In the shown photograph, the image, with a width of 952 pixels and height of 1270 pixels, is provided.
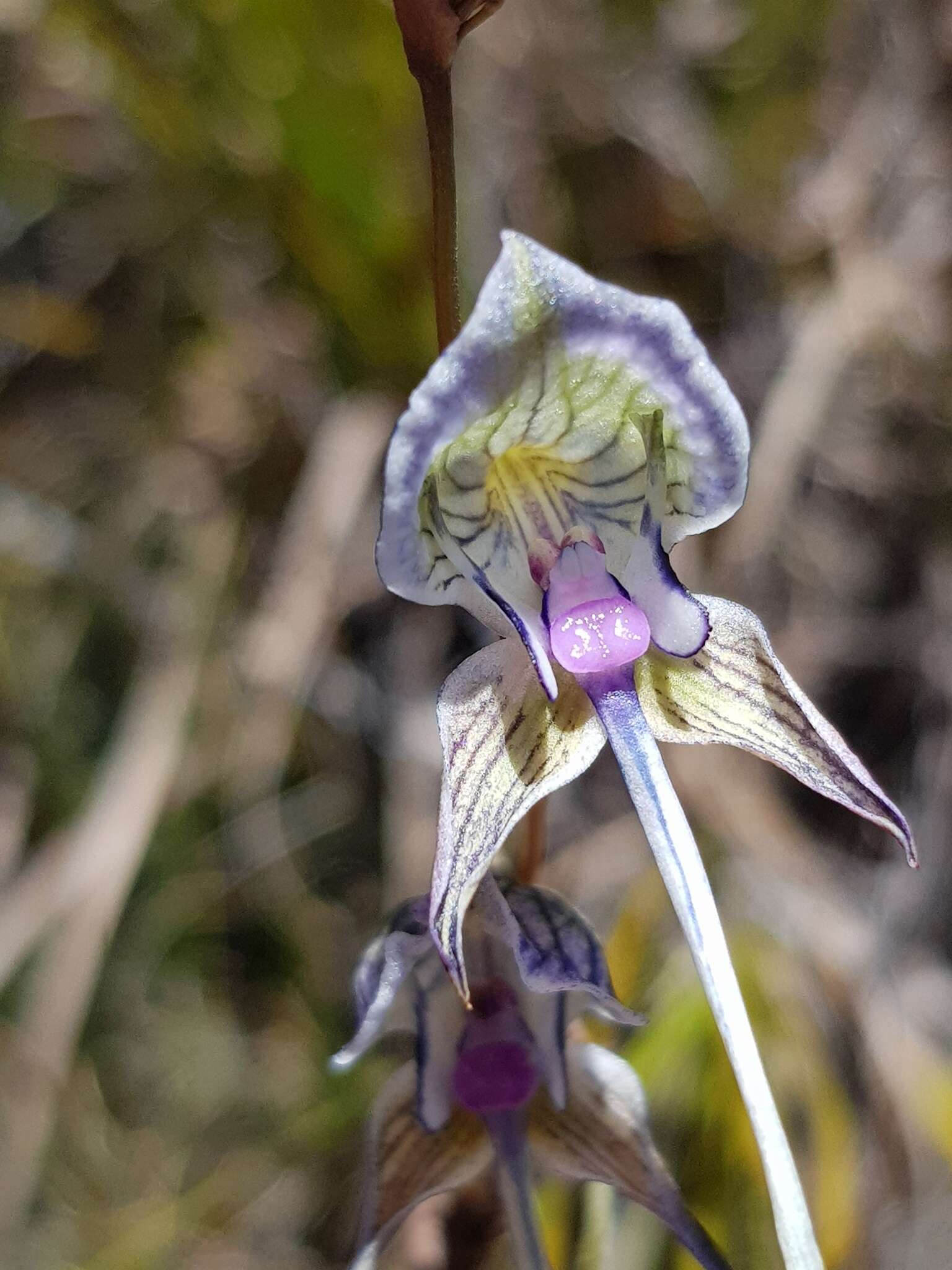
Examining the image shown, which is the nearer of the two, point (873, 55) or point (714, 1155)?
point (714, 1155)

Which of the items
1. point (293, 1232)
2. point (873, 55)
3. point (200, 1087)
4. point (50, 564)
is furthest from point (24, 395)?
point (873, 55)

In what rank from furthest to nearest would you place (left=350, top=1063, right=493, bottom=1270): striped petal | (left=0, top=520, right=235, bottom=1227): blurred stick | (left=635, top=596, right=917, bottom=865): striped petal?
1. (left=0, top=520, right=235, bottom=1227): blurred stick
2. (left=350, top=1063, right=493, bottom=1270): striped petal
3. (left=635, top=596, right=917, bottom=865): striped petal

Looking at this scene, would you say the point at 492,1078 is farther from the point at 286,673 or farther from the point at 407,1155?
the point at 286,673

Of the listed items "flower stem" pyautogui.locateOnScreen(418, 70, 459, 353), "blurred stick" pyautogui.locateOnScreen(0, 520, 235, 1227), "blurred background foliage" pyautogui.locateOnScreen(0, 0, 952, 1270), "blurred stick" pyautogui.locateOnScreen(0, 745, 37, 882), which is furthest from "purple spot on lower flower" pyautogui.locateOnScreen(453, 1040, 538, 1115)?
"blurred stick" pyautogui.locateOnScreen(0, 745, 37, 882)

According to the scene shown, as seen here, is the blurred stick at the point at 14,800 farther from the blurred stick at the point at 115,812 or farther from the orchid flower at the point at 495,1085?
the orchid flower at the point at 495,1085

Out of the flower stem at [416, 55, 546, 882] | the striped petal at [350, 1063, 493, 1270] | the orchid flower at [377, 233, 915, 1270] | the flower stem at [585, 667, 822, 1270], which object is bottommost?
the striped petal at [350, 1063, 493, 1270]

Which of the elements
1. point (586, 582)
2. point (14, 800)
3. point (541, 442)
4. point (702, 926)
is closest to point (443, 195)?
point (541, 442)

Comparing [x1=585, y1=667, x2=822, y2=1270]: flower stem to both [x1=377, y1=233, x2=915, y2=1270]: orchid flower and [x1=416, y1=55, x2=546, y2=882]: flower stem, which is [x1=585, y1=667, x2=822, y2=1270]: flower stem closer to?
[x1=377, y1=233, x2=915, y2=1270]: orchid flower

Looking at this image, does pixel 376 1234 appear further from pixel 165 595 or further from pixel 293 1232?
pixel 165 595
